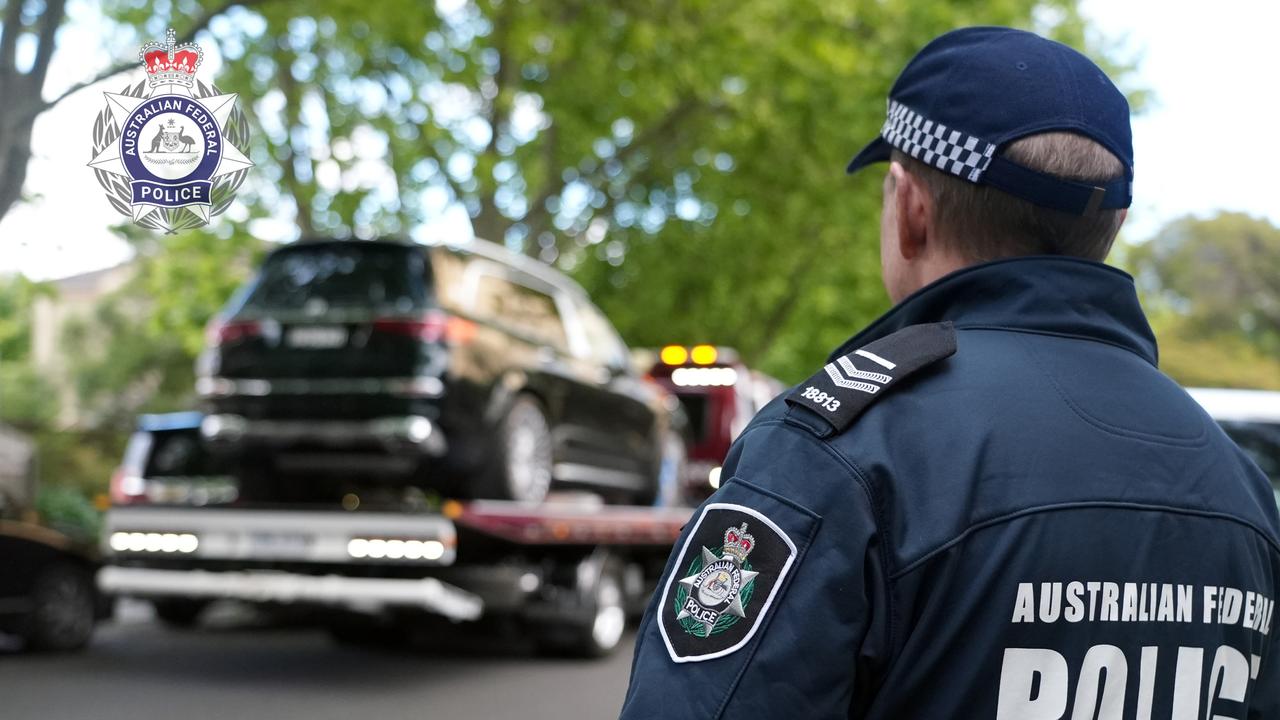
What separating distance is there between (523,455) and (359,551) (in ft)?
4.99

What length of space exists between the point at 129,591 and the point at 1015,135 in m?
7.33

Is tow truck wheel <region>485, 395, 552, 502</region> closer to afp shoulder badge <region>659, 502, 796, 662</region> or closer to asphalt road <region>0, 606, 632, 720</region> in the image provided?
asphalt road <region>0, 606, 632, 720</region>

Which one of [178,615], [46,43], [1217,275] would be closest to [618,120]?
[178,615]

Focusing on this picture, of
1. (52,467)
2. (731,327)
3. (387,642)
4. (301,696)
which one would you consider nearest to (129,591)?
(301,696)

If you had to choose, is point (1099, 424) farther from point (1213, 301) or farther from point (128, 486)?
point (1213, 301)

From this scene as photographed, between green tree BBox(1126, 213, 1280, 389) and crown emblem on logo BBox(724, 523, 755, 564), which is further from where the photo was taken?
green tree BBox(1126, 213, 1280, 389)

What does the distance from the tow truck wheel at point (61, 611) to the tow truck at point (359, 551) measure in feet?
2.10

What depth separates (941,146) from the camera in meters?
1.58

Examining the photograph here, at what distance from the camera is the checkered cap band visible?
1545mm

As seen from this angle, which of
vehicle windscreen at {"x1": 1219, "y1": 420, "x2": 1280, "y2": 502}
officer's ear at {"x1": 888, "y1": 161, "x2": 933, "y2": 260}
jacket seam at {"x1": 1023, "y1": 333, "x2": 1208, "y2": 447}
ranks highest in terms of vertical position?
vehicle windscreen at {"x1": 1219, "y1": 420, "x2": 1280, "y2": 502}

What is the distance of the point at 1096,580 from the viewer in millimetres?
1414

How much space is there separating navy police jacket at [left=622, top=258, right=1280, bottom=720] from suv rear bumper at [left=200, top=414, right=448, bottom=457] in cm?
622

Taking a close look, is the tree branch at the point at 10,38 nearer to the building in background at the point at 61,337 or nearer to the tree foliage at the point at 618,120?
the building in background at the point at 61,337

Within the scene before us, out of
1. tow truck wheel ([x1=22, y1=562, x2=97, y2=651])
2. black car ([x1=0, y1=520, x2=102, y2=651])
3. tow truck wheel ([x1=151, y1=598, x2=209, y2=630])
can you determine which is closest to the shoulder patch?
black car ([x1=0, y1=520, x2=102, y2=651])
